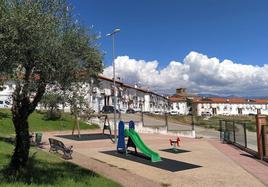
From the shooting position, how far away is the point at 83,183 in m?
11.1

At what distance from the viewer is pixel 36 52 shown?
10.1 meters

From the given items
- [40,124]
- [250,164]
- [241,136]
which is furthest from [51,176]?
[40,124]

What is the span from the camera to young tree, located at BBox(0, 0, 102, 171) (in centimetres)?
974

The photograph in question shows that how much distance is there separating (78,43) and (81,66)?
2.51ft

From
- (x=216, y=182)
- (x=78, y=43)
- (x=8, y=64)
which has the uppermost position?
(x=78, y=43)

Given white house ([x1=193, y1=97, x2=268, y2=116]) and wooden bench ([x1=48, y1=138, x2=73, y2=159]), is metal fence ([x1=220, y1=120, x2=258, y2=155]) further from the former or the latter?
white house ([x1=193, y1=97, x2=268, y2=116])

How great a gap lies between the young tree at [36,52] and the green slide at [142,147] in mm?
7811

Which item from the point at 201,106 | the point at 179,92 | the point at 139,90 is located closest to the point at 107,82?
the point at 139,90

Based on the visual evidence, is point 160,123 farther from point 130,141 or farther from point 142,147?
point 142,147

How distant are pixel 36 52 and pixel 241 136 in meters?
19.5

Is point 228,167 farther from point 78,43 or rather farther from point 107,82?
point 107,82

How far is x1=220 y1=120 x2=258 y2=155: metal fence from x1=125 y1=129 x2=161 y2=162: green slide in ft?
21.7

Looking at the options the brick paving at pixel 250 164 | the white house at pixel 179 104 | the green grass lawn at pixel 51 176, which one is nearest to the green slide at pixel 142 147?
the brick paving at pixel 250 164

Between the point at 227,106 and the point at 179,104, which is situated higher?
the point at 179,104
